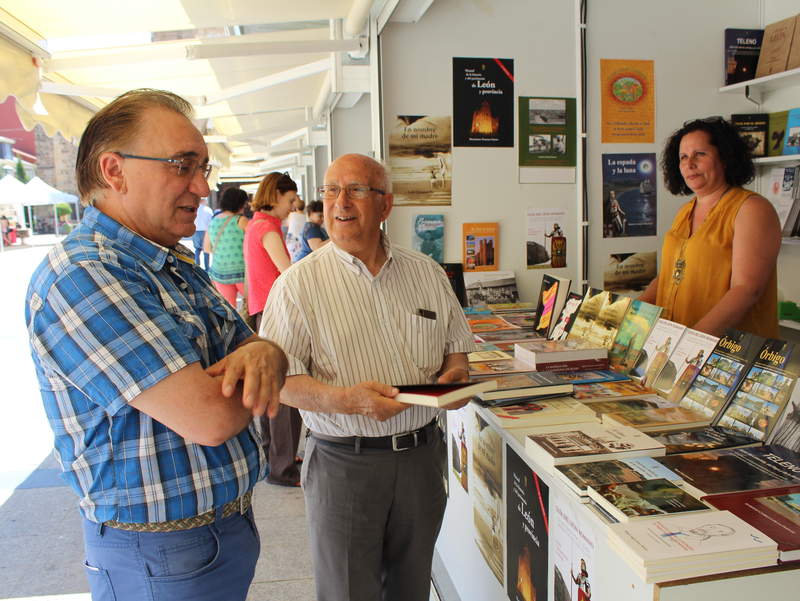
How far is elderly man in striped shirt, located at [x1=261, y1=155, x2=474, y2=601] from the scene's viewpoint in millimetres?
1779

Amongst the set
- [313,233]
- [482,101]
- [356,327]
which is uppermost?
[482,101]

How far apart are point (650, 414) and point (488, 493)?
68cm

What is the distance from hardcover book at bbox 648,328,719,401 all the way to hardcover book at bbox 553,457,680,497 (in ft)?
1.79

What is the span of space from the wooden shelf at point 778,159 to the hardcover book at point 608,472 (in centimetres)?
306

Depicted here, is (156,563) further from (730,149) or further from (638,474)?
(730,149)

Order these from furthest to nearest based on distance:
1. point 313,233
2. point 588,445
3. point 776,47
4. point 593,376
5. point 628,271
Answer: point 313,233 → point 628,271 → point 776,47 → point 593,376 → point 588,445

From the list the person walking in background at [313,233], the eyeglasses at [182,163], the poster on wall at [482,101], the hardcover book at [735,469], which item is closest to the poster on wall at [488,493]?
the hardcover book at [735,469]

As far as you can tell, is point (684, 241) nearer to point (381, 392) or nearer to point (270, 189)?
point (381, 392)

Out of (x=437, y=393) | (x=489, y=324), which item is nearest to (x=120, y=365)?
(x=437, y=393)

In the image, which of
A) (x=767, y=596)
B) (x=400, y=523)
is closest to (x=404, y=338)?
(x=400, y=523)

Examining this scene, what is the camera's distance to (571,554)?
154 centimetres

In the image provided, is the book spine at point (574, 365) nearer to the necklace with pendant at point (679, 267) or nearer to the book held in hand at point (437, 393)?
the necklace with pendant at point (679, 267)

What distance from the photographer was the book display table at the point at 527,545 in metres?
1.11

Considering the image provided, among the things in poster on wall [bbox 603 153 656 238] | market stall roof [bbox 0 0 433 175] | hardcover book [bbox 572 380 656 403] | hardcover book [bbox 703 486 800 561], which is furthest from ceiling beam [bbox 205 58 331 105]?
hardcover book [bbox 703 486 800 561]
